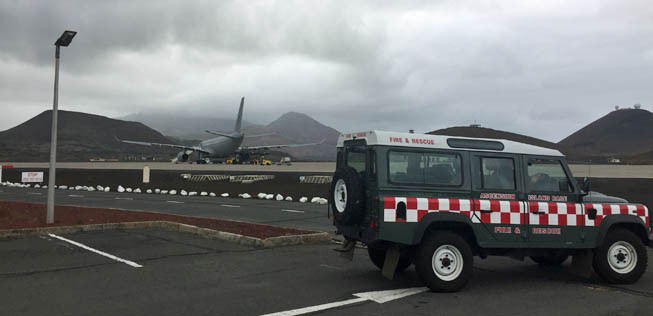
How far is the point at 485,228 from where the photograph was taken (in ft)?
23.1

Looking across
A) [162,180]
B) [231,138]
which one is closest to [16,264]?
[162,180]

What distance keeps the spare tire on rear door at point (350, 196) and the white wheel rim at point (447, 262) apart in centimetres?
119

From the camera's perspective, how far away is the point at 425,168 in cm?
695

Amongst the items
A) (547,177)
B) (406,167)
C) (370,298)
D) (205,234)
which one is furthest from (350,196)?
(205,234)

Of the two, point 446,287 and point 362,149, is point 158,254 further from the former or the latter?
point 446,287

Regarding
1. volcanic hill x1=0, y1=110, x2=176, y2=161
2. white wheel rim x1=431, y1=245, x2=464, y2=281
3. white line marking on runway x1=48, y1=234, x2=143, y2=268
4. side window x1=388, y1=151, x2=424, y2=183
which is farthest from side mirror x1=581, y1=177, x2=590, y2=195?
volcanic hill x1=0, y1=110, x2=176, y2=161

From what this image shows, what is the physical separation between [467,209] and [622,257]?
2.80 meters

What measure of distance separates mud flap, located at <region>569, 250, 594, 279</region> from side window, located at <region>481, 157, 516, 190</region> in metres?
1.65

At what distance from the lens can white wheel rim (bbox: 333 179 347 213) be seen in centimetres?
710

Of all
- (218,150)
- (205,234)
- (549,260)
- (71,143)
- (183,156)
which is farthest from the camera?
(71,143)

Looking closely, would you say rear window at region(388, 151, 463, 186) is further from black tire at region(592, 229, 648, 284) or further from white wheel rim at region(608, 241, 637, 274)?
white wheel rim at region(608, 241, 637, 274)

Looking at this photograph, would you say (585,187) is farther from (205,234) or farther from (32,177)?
(32,177)

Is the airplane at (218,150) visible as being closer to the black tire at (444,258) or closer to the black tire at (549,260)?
the black tire at (549,260)

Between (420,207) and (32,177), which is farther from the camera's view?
(32,177)
